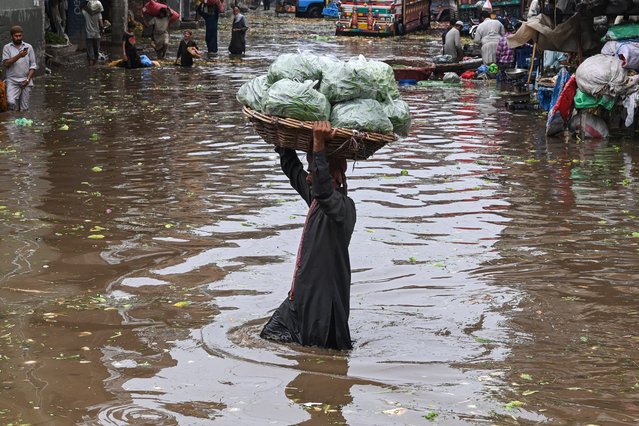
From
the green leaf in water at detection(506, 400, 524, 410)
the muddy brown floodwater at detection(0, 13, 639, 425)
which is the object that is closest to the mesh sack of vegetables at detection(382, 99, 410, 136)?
the muddy brown floodwater at detection(0, 13, 639, 425)

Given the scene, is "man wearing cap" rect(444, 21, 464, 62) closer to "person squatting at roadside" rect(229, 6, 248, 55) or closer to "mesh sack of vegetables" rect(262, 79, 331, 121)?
"person squatting at roadside" rect(229, 6, 248, 55)

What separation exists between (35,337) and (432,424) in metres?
2.78

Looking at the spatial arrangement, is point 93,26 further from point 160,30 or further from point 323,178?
point 323,178

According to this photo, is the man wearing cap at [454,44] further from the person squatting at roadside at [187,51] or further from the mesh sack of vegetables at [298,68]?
the mesh sack of vegetables at [298,68]

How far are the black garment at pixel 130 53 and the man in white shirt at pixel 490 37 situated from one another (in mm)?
8438

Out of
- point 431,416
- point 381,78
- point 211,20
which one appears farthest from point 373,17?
point 431,416

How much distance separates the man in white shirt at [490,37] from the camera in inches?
993

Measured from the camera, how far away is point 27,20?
2333 cm

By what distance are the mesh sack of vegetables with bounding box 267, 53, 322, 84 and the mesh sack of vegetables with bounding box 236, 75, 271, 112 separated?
0.37 feet

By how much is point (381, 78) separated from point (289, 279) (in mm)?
2469

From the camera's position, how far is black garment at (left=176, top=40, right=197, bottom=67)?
26.7m

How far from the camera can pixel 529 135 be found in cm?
1667

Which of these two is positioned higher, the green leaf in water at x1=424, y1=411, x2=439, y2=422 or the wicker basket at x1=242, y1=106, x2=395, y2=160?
the wicker basket at x1=242, y1=106, x2=395, y2=160

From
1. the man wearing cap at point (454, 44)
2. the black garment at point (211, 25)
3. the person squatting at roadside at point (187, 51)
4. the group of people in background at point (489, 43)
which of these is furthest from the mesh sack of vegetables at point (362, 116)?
the black garment at point (211, 25)
